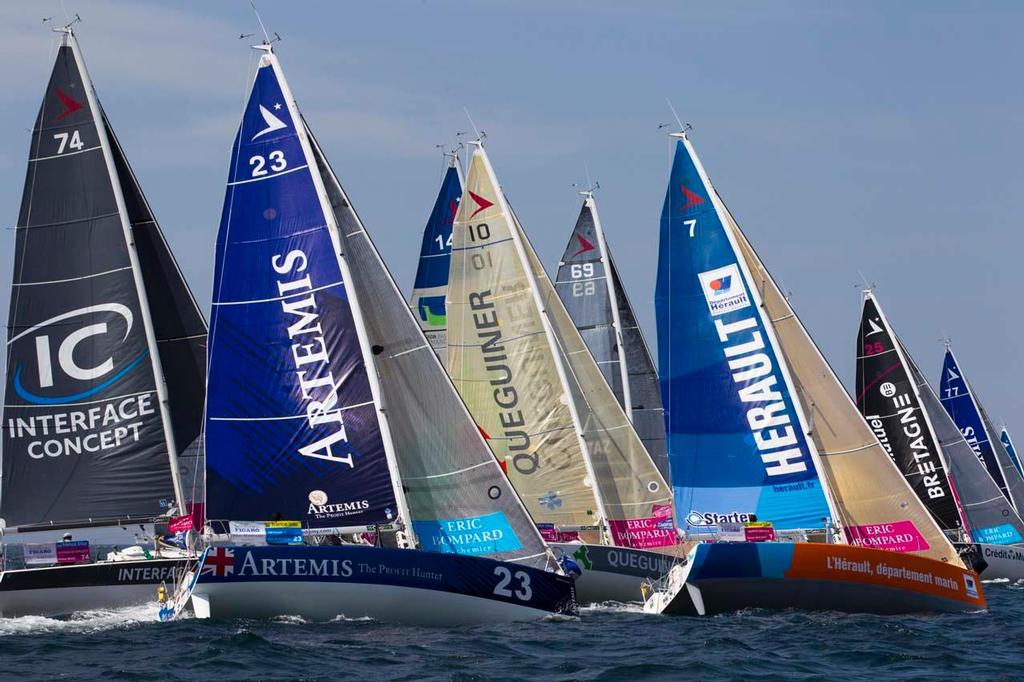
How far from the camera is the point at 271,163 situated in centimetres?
2481

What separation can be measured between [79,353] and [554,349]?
925 cm

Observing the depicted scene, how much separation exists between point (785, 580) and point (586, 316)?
50.3ft

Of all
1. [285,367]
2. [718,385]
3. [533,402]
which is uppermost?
[285,367]

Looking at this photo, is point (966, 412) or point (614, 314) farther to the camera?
point (966, 412)

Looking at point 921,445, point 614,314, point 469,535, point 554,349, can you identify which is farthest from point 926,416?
point 469,535

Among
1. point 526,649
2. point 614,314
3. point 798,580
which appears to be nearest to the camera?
point 526,649

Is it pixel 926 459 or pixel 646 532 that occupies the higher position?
pixel 926 459

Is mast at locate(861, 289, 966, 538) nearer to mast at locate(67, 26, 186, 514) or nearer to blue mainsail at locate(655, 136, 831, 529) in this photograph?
blue mainsail at locate(655, 136, 831, 529)

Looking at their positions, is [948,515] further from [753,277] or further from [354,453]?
[354,453]

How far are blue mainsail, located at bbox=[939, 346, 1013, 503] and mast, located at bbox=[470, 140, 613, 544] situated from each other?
2171 centimetres

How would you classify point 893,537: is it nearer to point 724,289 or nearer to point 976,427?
point 724,289

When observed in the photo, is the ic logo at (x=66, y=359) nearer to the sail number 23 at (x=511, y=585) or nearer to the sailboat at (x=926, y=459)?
the sail number 23 at (x=511, y=585)

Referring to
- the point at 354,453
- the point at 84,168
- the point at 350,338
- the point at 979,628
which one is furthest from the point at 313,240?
the point at 979,628

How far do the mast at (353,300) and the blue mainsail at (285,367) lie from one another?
9cm
